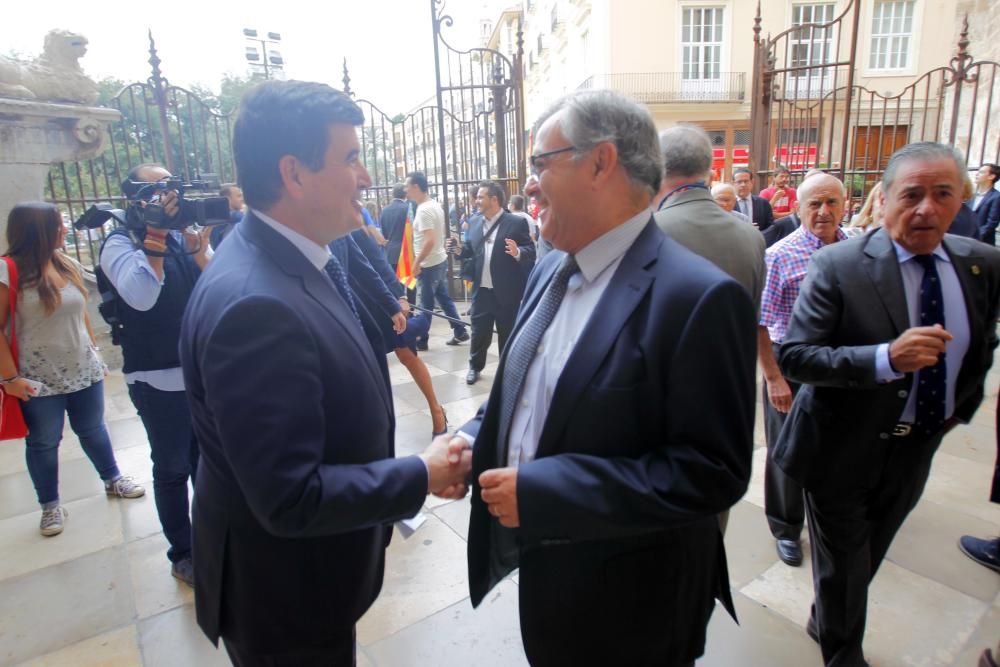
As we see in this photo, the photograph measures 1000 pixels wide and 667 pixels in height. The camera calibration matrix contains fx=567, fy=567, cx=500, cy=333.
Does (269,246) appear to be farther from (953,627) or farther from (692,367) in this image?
(953,627)

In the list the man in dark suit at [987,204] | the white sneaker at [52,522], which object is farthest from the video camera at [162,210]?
the man in dark suit at [987,204]

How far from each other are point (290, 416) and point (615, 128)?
0.92 m

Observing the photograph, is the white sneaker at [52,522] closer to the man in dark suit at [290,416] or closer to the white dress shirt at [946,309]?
the man in dark suit at [290,416]

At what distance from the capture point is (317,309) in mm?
1213

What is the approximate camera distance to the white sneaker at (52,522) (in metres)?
3.24

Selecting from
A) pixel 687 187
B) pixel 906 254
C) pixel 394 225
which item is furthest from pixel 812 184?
pixel 394 225

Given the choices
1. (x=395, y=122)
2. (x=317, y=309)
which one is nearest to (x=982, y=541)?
(x=317, y=309)

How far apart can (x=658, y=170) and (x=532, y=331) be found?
1.58 ft

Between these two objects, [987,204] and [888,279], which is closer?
[888,279]

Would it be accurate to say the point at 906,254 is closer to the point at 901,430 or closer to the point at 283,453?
the point at 901,430

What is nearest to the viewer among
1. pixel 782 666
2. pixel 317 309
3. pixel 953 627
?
pixel 317 309

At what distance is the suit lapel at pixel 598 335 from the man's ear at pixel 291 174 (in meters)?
0.71

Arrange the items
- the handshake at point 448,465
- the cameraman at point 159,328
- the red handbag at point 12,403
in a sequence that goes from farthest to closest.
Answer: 1. the red handbag at point 12,403
2. the cameraman at point 159,328
3. the handshake at point 448,465

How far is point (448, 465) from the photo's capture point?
1.39 m
